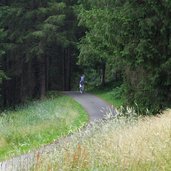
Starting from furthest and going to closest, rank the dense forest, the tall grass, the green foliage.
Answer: the dense forest
the green foliage
the tall grass

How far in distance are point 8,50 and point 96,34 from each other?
2027cm

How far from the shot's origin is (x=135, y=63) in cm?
1731

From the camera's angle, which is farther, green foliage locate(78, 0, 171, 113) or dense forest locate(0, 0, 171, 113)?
dense forest locate(0, 0, 171, 113)

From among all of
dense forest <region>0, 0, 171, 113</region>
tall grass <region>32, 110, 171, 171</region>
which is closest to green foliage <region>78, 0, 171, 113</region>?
dense forest <region>0, 0, 171, 113</region>

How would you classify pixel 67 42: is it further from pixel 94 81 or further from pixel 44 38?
pixel 94 81

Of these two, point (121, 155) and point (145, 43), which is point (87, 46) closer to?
point (145, 43)

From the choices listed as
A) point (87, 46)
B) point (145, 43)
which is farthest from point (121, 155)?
point (87, 46)

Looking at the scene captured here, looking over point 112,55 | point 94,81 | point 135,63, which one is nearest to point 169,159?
point 135,63

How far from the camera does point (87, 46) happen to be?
3484cm

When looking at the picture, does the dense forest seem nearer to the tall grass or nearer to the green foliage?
the green foliage

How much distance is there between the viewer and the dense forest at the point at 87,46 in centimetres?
1703

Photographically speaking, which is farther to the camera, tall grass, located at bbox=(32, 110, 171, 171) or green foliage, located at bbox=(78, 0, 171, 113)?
green foliage, located at bbox=(78, 0, 171, 113)

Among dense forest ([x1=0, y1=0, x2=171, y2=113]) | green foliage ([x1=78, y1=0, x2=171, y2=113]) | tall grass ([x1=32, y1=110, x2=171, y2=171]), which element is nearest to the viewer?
tall grass ([x1=32, y1=110, x2=171, y2=171])

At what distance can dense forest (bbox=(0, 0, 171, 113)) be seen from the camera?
17031mm
